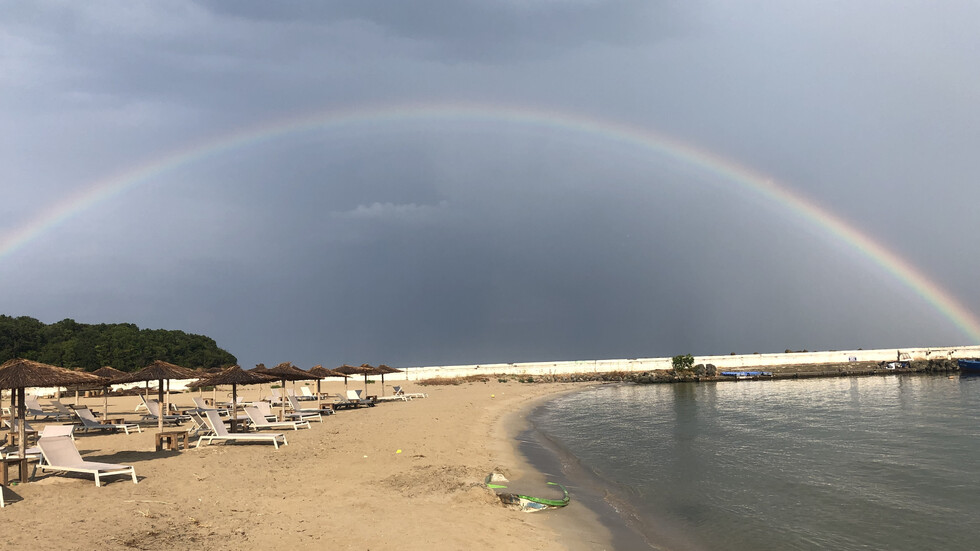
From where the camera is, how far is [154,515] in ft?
25.2

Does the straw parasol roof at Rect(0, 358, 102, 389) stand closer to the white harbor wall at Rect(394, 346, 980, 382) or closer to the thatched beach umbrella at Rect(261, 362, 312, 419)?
the thatched beach umbrella at Rect(261, 362, 312, 419)

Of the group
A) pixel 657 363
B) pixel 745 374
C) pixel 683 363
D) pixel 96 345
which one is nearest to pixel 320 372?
pixel 96 345

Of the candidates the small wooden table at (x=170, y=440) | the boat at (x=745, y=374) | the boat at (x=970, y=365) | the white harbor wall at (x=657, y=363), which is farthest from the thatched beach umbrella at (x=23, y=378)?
the boat at (x=970, y=365)

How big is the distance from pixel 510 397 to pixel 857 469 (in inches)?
1045

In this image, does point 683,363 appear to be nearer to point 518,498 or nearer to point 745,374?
point 745,374

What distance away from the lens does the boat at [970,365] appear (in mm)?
71188

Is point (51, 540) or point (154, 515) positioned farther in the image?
point (154, 515)

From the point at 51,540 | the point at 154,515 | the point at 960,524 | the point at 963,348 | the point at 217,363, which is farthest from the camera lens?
the point at 963,348

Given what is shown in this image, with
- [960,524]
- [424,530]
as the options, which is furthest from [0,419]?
[960,524]

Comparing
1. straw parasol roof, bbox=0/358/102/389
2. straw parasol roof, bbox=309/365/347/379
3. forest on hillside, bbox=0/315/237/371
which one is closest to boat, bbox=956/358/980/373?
straw parasol roof, bbox=309/365/347/379

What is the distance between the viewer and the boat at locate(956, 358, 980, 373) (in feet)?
234

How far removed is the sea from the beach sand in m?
1.75

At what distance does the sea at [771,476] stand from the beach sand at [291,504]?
1.75 meters

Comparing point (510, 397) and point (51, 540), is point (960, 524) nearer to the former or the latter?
point (51, 540)
